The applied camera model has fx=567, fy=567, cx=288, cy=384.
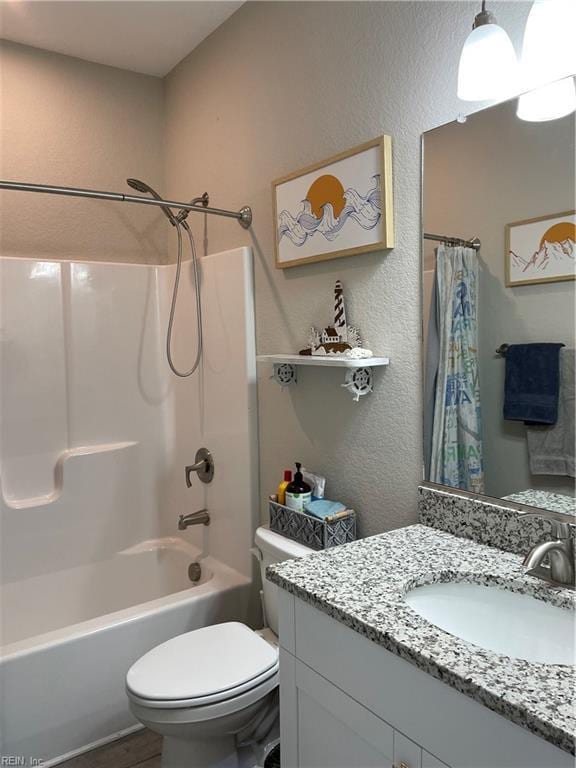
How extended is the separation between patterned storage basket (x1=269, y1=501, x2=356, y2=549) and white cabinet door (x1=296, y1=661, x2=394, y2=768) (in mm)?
546

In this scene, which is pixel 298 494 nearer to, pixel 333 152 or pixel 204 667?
pixel 204 667

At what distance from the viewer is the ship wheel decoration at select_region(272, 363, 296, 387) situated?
202cm

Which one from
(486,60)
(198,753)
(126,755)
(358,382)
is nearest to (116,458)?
(126,755)

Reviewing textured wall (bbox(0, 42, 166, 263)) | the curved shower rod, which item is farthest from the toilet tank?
textured wall (bbox(0, 42, 166, 263))

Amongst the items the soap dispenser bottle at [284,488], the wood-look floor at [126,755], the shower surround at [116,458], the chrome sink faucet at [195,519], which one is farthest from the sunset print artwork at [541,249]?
the wood-look floor at [126,755]

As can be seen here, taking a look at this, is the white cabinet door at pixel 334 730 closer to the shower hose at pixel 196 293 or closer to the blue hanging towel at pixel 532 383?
the blue hanging towel at pixel 532 383

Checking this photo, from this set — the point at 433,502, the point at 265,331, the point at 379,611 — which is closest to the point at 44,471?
the point at 265,331

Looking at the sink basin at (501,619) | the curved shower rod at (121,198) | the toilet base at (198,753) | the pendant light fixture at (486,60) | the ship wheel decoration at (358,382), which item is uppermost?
the pendant light fixture at (486,60)

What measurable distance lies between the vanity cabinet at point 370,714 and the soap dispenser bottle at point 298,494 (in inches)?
23.8

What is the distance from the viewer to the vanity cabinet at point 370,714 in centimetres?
84

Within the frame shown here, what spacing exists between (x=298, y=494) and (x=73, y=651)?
3.00ft

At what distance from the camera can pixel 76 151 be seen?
2.66m

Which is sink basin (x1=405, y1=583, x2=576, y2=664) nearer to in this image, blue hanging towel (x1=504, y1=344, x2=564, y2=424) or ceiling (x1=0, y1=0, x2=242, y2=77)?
blue hanging towel (x1=504, y1=344, x2=564, y2=424)

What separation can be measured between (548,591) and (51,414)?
2135 mm
